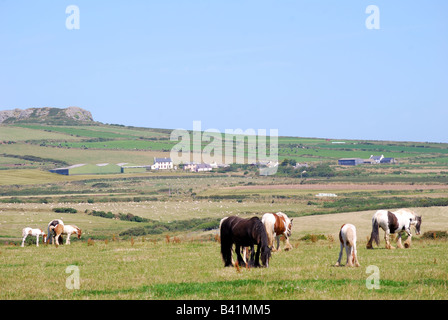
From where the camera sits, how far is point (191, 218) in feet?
240

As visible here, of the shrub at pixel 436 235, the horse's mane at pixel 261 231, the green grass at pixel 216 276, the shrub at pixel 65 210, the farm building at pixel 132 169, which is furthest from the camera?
the farm building at pixel 132 169

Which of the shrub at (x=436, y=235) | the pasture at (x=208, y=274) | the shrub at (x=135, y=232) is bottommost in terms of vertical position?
the shrub at (x=135, y=232)

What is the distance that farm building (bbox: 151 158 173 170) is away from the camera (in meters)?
175

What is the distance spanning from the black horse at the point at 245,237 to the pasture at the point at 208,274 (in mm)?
523

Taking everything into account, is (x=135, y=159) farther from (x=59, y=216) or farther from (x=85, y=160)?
(x=59, y=216)

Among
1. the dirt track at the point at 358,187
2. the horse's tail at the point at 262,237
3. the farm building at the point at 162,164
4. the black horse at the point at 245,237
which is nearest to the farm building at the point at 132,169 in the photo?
the farm building at the point at 162,164

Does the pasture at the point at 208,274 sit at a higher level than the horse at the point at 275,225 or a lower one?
lower

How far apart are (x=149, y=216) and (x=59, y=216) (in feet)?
36.6

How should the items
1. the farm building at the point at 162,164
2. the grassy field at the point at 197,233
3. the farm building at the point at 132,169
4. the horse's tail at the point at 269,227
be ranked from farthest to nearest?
the farm building at the point at 162,164, the farm building at the point at 132,169, the horse's tail at the point at 269,227, the grassy field at the point at 197,233

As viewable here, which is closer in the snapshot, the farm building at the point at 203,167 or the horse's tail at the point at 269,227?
the horse's tail at the point at 269,227

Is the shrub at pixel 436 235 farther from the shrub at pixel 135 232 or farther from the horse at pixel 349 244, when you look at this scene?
the shrub at pixel 135 232

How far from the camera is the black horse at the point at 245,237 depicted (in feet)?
59.3

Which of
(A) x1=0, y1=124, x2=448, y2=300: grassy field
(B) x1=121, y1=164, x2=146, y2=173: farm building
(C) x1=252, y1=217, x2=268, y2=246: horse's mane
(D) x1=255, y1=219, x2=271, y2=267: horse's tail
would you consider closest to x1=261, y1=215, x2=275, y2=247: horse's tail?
(A) x1=0, y1=124, x2=448, y2=300: grassy field
